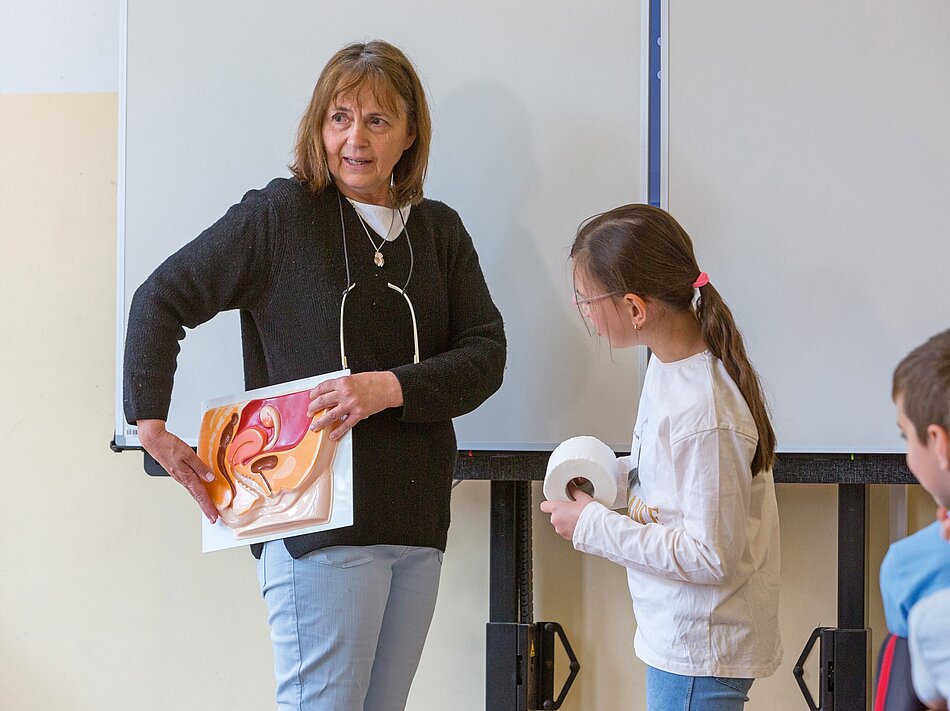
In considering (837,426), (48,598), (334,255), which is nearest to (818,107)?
(837,426)

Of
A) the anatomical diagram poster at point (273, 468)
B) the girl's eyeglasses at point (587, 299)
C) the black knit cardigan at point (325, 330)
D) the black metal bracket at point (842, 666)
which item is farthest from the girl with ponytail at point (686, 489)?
the black metal bracket at point (842, 666)

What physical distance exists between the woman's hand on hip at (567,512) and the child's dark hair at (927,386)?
54cm

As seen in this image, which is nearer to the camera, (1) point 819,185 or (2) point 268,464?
→ (2) point 268,464

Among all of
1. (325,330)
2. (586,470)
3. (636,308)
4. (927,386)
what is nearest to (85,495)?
(325,330)

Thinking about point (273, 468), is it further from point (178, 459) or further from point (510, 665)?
point (510, 665)

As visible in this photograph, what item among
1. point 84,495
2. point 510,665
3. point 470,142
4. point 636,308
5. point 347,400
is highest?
point 470,142

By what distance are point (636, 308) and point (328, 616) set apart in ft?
1.84

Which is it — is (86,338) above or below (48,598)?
above

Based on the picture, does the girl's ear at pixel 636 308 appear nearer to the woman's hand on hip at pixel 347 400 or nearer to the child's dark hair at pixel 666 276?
the child's dark hair at pixel 666 276

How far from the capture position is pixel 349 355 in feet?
4.46

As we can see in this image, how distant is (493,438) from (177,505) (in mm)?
722

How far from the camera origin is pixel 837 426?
5.90 feet

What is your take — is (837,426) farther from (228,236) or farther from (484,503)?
(228,236)

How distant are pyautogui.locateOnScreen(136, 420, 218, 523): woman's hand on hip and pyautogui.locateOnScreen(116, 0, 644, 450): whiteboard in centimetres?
57
